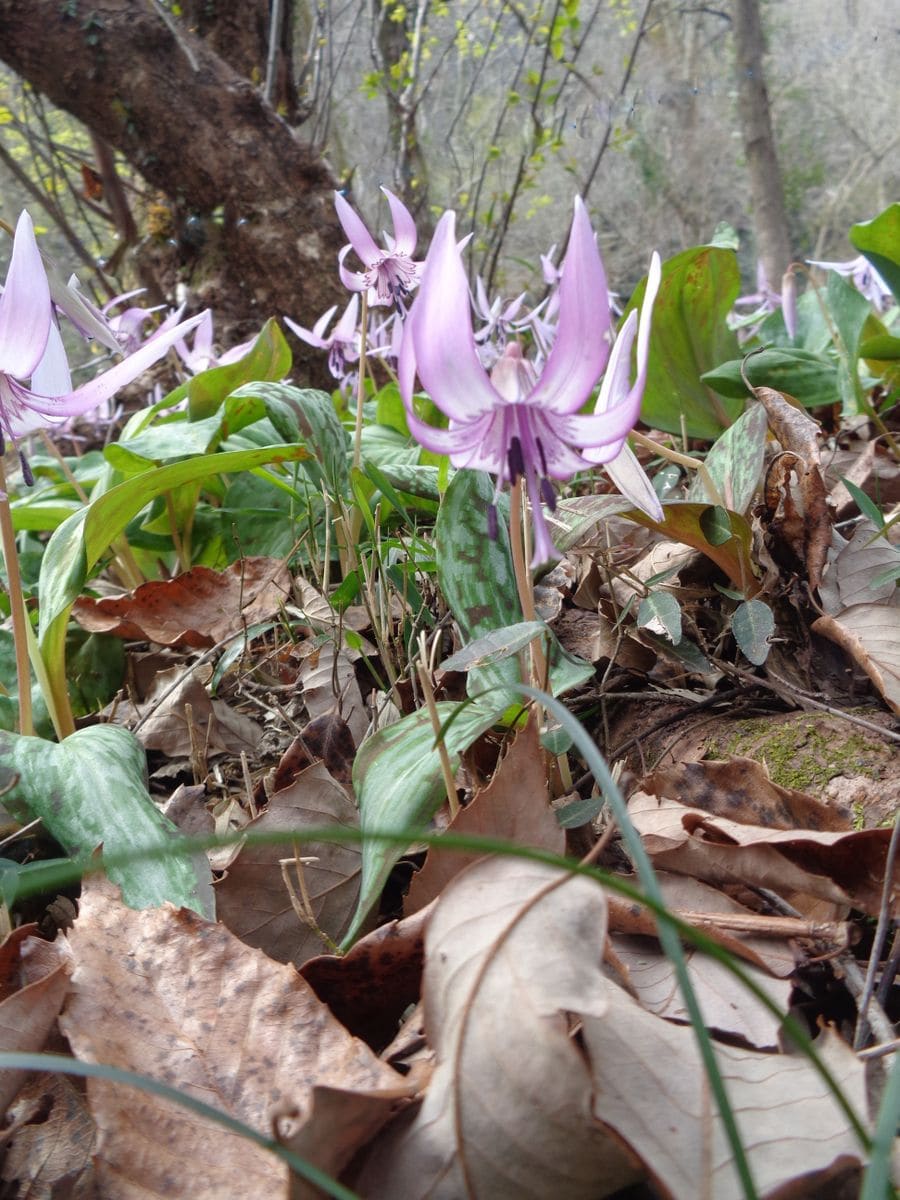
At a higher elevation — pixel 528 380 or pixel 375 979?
pixel 528 380

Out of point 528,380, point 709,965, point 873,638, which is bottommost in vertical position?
point 709,965

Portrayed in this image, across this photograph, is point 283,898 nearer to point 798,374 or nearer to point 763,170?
point 798,374

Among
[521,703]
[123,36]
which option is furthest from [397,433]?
[123,36]

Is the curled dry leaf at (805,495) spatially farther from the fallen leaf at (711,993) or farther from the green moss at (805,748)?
the fallen leaf at (711,993)

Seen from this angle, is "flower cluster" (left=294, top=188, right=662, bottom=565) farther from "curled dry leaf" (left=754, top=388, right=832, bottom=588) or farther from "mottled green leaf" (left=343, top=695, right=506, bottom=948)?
"curled dry leaf" (left=754, top=388, right=832, bottom=588)

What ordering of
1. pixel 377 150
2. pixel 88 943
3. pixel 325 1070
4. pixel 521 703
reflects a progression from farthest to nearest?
pixel 377 150
pixel 521 703
pixel 88 943
pixel 325 1070

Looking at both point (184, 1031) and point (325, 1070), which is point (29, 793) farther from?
point (325, 1070)

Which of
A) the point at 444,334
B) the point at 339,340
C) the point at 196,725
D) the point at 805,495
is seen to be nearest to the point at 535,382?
the point at 444,334
